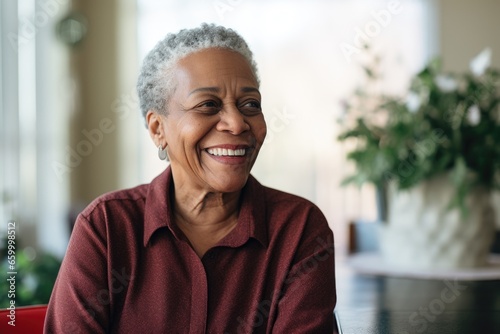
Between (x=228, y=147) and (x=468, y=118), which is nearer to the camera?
(x=228, y=147)

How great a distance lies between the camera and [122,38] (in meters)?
5.48

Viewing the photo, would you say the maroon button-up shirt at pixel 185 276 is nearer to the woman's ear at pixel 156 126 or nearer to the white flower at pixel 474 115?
the woman's ear at pixel 156 126

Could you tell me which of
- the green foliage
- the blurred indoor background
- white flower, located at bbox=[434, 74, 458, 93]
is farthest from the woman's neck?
the blurred indoor background

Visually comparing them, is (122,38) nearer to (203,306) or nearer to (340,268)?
(340,268)

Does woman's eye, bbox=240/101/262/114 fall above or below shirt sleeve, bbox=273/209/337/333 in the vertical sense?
above

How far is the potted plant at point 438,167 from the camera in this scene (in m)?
2.06

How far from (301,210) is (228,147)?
0.22 metres

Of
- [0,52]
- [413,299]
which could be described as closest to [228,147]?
[413,299]

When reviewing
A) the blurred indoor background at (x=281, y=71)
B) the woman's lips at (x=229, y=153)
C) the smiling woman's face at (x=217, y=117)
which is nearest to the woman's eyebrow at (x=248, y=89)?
the smiling woman's face at (x=217, y=117)

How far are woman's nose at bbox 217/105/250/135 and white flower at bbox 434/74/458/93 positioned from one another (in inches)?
37.7

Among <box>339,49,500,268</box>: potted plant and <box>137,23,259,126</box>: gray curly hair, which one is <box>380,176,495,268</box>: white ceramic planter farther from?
<box>137,23,259,126</box>: gray curly hair

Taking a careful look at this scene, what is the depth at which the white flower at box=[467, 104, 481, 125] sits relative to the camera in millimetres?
2119

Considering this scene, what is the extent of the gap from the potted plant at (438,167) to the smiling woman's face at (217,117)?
2.61 ft

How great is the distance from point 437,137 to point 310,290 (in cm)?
91
